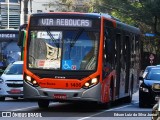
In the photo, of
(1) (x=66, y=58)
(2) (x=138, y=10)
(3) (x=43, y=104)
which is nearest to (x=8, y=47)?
(3) (x=43, y=104)

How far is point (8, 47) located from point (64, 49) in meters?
16.3

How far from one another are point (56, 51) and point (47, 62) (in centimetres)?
45

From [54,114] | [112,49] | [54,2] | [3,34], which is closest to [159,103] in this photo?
[54,114]

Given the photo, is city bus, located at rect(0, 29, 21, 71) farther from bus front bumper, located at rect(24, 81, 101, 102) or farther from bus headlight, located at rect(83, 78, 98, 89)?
Answer: bus headlight, located at rect(83, 78, 98, 89)

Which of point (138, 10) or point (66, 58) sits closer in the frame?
point (66, 58)

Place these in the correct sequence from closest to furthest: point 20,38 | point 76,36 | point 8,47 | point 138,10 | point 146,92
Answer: point 76,36
point 20,38
point 146,92
point 8,47
point 138,10

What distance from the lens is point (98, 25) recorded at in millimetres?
19797

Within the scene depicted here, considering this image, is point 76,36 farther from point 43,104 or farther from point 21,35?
point 43,104

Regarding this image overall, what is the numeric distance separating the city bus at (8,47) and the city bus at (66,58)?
49.2ft

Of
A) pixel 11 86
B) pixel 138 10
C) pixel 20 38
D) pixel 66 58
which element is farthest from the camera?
pixel 138 10

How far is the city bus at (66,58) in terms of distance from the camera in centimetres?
1938

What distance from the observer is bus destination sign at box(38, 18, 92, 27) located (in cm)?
1983

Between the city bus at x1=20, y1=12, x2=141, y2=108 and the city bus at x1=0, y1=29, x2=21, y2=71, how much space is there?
15002 millimetres

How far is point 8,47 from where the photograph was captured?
116 feet
